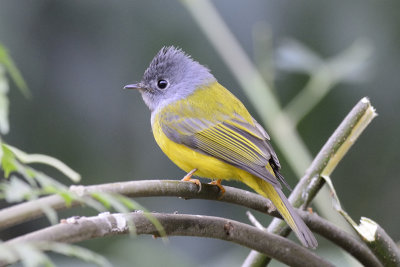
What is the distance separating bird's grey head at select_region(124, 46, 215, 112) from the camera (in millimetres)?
3977

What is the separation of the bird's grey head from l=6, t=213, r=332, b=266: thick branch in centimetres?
204

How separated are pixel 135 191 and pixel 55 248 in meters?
0.60

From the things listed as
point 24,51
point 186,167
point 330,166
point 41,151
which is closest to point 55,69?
point 24,51

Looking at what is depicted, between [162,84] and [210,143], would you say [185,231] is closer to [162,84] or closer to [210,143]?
[210,143]

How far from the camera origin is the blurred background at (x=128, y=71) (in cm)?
483

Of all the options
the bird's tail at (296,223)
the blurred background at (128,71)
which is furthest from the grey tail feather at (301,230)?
the blurred background at (128,71)

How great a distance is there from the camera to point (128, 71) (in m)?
4.98

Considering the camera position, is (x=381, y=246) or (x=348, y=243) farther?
(x=348, y=243)

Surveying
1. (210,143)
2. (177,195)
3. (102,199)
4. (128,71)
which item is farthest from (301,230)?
(128,71)

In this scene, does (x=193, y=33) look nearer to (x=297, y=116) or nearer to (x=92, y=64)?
(x=92, y=64)

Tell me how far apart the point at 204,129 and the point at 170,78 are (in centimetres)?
69

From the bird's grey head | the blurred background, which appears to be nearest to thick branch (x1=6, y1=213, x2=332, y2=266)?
the bird's grey head

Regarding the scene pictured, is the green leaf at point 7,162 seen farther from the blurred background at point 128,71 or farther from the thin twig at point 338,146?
the blurred background at point 128,71

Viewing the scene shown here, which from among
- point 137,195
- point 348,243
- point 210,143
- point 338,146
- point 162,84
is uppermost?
point 162,84
